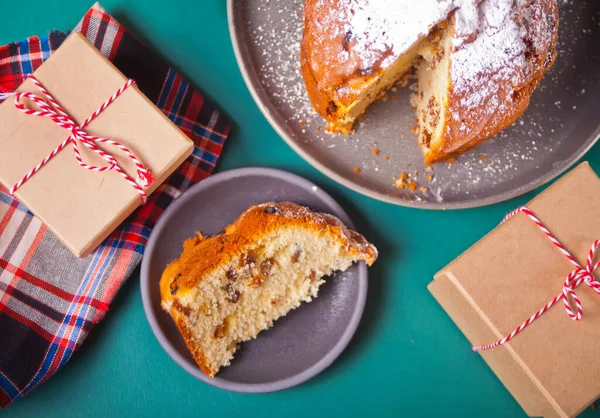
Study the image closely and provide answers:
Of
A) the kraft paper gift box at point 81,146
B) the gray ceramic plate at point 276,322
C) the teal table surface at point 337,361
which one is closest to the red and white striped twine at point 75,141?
the kraft paper gift box at point 81,146

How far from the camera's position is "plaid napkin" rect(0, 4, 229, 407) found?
1894mm

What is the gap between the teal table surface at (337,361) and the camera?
1.98m

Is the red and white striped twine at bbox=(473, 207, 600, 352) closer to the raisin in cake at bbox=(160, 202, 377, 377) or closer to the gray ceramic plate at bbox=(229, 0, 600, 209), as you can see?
the gray ceramic plate at bbox=(229, 0, 600, 209)

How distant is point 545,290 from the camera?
1.68 m

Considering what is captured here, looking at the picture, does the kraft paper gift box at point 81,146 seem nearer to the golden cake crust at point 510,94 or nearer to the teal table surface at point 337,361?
the teal table surface at point 337,361

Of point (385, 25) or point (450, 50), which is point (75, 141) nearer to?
point (385, 25)

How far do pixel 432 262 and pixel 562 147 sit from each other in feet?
2.01

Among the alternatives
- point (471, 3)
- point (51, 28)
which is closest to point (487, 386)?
point (471, 3)

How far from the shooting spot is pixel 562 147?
75.0 inches

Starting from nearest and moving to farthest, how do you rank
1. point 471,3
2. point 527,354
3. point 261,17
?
point 471,3
point 527,354
point 261,17

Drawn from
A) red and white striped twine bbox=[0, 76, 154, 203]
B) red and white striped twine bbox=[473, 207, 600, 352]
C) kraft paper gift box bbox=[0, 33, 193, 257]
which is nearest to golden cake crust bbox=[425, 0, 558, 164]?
red and white striped twine bbox=[473, 207, 600, 352]

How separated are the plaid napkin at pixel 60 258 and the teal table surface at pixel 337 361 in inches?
3.9

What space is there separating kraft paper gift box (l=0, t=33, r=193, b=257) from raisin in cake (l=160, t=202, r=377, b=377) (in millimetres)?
299

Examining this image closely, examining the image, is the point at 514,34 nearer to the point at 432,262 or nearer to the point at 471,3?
the point at 471,3
